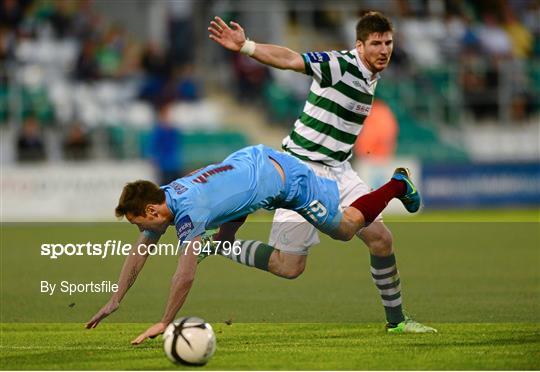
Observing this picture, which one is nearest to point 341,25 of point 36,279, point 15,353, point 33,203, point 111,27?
point 111,27

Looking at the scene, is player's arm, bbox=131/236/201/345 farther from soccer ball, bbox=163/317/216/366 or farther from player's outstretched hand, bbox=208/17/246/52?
player's outstretched hand, bbox=208/17/246/52

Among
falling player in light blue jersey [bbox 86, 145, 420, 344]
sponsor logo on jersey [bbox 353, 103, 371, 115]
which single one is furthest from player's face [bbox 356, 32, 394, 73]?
falling player in light blue jersey [bbox 86, 145, 420, 344]

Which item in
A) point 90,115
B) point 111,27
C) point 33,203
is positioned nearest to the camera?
point 33,203

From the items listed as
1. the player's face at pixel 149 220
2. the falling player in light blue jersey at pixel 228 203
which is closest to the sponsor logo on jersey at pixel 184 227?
the falling player in light blue jersey at pixel 228 203

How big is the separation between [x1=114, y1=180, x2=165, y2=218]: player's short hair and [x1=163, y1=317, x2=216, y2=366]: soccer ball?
85 centimetres

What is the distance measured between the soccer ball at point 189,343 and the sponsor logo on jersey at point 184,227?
603 millimetres

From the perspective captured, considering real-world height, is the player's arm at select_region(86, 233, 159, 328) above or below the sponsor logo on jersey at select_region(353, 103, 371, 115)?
below

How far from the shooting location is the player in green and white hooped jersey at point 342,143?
9.45 meters

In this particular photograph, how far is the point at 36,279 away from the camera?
13719 millimetres

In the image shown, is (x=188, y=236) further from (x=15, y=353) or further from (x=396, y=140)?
(x=396, y=140)

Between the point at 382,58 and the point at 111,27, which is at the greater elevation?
the point at 382,58

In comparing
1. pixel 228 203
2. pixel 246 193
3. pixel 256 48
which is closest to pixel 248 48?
pixel 256 48

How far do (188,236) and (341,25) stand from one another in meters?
21.6

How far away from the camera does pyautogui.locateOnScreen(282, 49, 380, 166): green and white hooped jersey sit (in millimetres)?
9523
